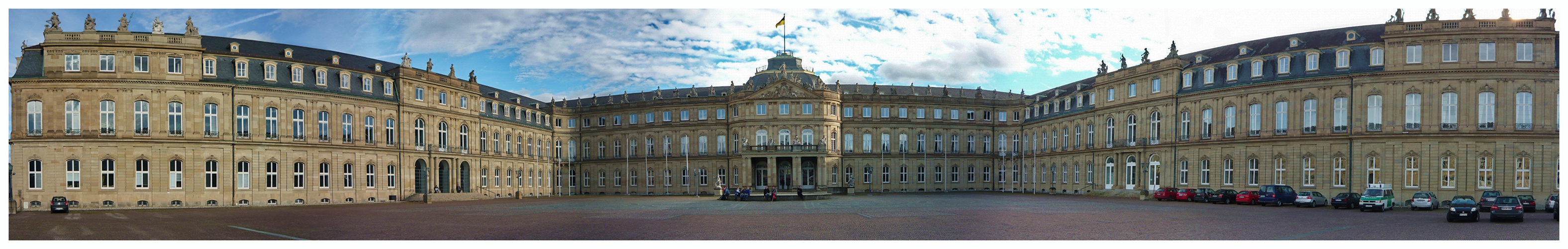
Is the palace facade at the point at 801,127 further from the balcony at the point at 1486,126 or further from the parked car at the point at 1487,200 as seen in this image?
the parked car at the point at 1487,200

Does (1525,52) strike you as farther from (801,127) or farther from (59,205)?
(59,205)

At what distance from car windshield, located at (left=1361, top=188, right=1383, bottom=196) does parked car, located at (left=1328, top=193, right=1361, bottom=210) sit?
2061mm

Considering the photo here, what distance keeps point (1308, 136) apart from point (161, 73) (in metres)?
53.8

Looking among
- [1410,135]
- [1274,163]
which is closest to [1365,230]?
[1410,135]

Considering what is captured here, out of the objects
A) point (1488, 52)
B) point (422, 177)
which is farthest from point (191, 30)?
point (1488, 52)

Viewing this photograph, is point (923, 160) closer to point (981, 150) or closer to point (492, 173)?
point (981, 150)

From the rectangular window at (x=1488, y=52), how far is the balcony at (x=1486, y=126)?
2.97m

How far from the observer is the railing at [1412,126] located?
42.4 meters

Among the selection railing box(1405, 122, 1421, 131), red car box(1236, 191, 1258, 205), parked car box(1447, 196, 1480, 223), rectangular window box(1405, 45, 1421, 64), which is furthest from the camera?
red car box(1236, 191, 1258, 205)

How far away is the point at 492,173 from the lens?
67062mm

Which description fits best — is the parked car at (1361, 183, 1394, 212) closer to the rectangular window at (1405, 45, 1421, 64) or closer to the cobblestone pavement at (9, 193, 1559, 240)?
the cobblestone pavement at (9, 193, 1559, 240)

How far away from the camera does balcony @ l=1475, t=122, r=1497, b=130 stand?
40.3m

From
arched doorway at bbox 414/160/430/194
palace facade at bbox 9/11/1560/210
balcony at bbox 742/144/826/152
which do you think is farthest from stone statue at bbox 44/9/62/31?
balcony at bbox 742/144/826/152

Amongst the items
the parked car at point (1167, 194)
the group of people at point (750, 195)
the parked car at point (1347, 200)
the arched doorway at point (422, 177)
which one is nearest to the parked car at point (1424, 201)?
the parked car at point (1347, 200)
